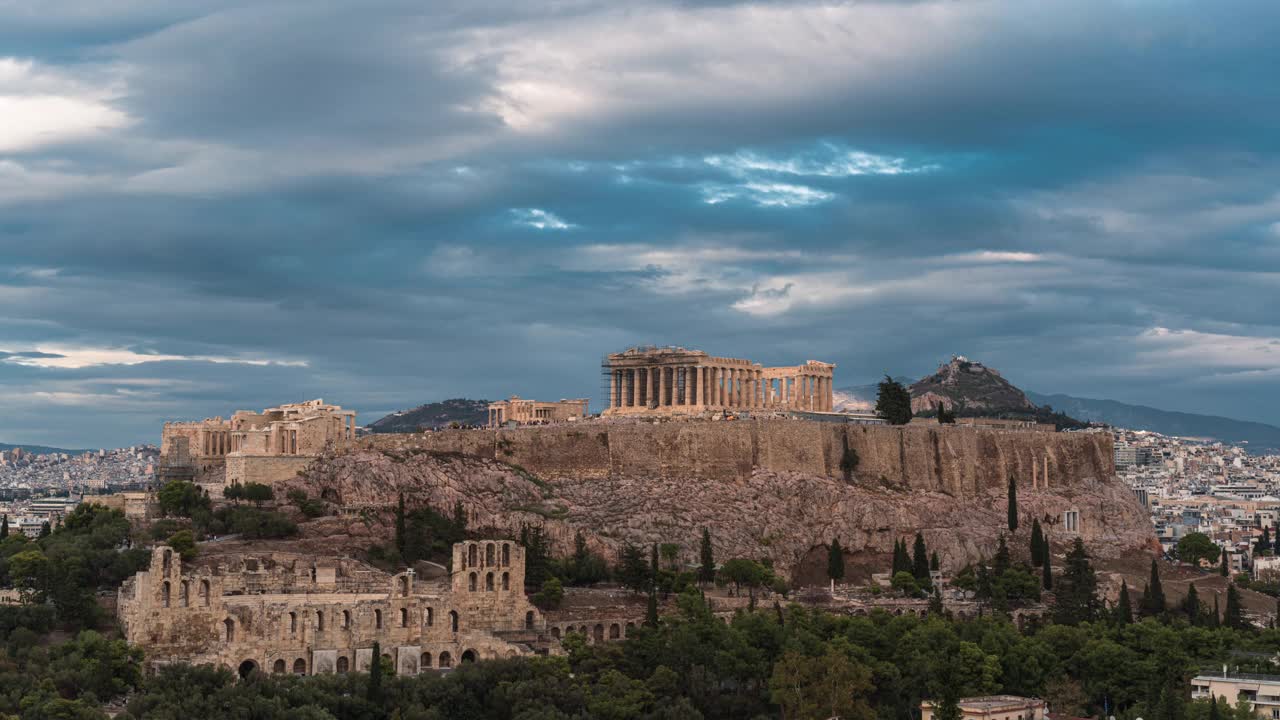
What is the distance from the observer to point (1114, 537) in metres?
136

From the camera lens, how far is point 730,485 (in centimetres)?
11731

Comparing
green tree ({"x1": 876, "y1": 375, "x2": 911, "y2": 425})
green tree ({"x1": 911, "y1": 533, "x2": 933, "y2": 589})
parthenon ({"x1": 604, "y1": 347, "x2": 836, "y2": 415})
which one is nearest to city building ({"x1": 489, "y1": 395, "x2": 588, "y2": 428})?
parthenon ({"x1": 604, "y1": 347, "x2": 836, "y2": 415})

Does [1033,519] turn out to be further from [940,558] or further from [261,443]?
[261,443]

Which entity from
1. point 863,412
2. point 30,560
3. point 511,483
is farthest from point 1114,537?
point 30,560

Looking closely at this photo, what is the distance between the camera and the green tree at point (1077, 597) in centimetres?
9925

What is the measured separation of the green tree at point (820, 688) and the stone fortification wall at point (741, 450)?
35681 millimetres

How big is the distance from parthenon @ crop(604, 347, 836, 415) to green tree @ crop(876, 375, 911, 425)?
5.06 meters

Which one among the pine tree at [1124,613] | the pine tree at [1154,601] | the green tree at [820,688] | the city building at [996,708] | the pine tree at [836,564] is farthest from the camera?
the pine tree at [836,564]

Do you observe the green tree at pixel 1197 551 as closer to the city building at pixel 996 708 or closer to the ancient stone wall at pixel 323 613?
the city building at pixel 996 708

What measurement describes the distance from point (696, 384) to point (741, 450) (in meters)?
13.9

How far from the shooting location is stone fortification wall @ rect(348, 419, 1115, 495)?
115m

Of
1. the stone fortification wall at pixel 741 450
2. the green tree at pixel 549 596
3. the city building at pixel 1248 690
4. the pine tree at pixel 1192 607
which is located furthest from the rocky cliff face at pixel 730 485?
the city building at pixel 1248 690

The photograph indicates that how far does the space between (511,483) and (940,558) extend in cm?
2903

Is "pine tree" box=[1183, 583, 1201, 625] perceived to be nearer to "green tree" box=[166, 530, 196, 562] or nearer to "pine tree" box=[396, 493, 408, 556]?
"pine tree" box=[396, 493, 408, 556]
